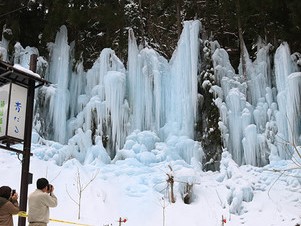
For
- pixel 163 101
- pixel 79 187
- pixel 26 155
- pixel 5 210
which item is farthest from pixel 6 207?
pixel 163 101

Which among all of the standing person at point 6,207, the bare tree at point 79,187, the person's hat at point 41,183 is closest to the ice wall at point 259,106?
the bare tree at point 79,187

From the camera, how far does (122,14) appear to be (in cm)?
1562

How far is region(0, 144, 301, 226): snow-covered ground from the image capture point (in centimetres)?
1115

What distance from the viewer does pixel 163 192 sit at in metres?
12.3

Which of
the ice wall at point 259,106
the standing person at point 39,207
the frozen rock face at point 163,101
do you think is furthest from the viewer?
the frozen rock face at point 163,101

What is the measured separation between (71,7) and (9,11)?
6.07 ft

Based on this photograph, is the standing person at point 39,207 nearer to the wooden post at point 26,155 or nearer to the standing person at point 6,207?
the standing person at point 6,207

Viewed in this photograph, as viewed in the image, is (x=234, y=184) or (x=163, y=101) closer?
(x=234, y=184)

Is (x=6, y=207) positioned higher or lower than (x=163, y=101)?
lower

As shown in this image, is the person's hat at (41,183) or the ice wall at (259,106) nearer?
the person's hat at (41,183)

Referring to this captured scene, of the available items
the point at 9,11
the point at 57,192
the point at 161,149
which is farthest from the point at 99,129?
the point at 9,11

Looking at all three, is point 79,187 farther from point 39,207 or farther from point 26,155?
point 39,207

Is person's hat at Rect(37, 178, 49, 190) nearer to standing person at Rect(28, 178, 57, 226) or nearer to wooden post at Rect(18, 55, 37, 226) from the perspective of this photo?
standing person at Rect(28, 178, 57, 226)

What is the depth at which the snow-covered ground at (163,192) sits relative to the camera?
36.6 feet
